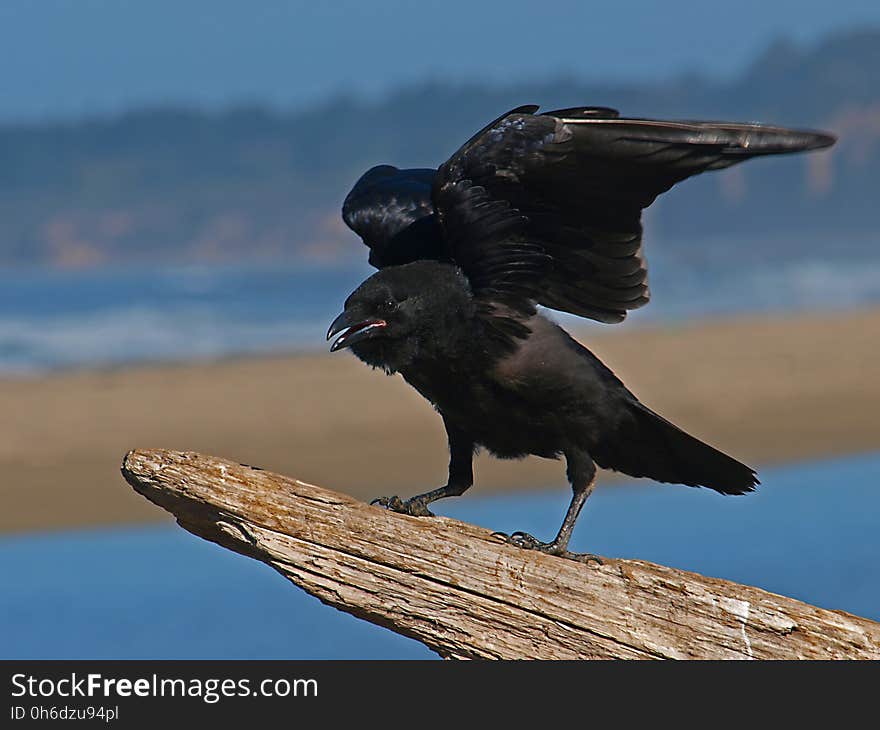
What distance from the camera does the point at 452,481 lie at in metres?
6.24

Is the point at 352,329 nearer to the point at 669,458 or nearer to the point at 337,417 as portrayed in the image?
the point at 669,458

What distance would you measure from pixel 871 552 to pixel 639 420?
4738 mm

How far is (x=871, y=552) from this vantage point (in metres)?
10.1

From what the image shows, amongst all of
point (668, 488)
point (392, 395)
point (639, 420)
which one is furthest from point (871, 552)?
point (392, 395)

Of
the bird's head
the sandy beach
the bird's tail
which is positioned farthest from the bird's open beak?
the sandy beach

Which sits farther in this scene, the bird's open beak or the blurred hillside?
the blurred hillside

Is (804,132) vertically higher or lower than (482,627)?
higher

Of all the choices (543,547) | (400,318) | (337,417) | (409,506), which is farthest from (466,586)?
(337,417)

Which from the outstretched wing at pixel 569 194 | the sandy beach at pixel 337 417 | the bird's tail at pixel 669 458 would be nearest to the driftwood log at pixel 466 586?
the bird's tail at pixel 669 458

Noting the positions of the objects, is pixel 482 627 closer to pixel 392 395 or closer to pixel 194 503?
pixel 194 503

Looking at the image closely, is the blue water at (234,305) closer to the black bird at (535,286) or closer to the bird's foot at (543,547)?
the black bird at (535,286)

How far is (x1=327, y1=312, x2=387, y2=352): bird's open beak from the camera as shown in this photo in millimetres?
5547

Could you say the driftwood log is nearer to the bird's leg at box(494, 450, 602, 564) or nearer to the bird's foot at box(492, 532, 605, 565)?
the bird's foot at box(492, 532, 605, 565)

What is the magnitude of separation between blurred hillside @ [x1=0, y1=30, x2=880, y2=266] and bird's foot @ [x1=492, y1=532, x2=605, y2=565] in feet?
208
